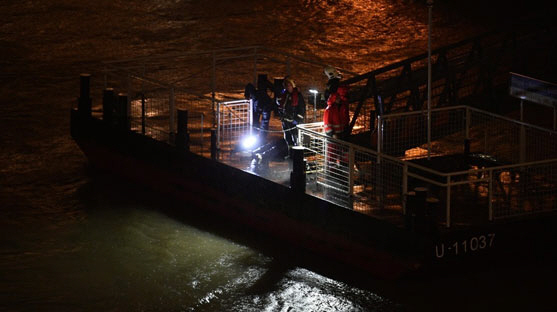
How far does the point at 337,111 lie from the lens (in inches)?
687

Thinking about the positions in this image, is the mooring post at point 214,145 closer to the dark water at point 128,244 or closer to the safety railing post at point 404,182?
the dark water at point 128,244

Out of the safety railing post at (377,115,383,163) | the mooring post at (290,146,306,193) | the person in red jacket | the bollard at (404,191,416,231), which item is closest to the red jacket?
the person in red jacket

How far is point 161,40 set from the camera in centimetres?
3394

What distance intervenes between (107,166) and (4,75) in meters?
9.57

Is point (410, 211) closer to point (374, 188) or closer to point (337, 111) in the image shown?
point (374, 188)

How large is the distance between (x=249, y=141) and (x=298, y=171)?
10.1 ft

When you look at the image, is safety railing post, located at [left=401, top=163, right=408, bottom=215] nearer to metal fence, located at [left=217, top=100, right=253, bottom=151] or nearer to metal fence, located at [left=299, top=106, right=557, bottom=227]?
metal fence, located at [left=299, top=106, right=557, bottom=227]

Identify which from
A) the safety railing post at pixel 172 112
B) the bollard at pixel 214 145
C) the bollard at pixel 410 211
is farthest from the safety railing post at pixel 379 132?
the safety railing post at pixel 172 112

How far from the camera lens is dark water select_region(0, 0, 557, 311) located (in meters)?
15.0

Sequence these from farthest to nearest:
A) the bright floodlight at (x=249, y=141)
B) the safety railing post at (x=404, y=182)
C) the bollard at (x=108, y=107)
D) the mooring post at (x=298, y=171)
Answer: the bollard at (x=108, y=107), the bright floodlight at (x=249, y=141), the mooring post at (x=298, y=171), the safety railing post at (x=404, y=182)

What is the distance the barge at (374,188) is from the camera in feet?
49.7

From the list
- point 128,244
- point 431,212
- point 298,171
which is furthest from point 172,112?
point 431,212

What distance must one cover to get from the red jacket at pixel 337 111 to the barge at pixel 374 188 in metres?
0.36

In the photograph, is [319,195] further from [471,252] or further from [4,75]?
[4,75]
